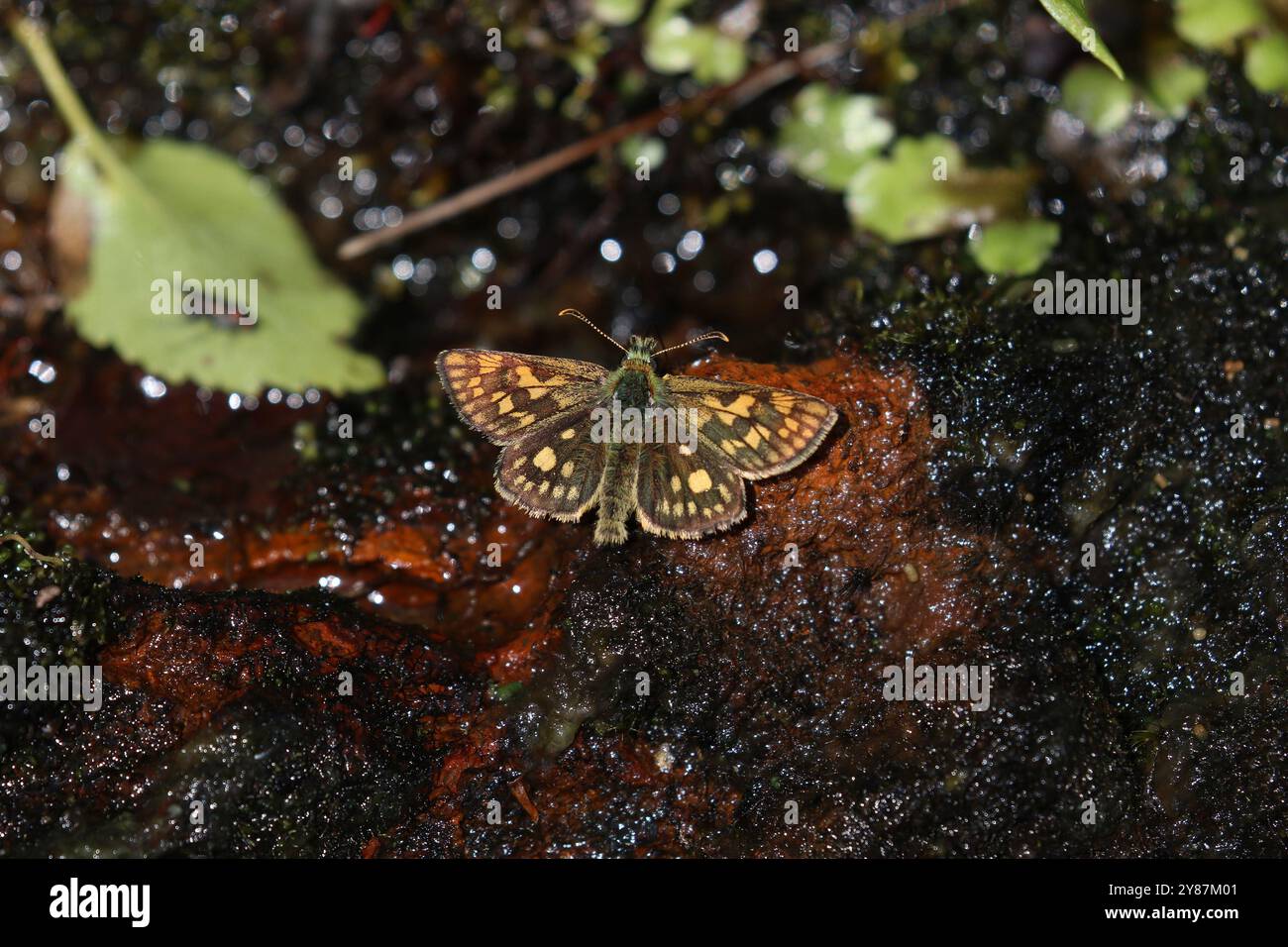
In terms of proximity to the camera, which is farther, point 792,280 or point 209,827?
point 792,280

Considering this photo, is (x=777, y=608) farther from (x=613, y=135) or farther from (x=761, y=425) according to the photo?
(x=613, y=135)

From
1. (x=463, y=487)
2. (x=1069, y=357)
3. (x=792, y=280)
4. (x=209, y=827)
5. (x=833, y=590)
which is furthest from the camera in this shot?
(x=792, y=280)

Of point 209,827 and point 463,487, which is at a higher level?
point 463,487

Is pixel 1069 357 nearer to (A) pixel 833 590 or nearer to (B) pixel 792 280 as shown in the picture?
(A) pixel 833 590

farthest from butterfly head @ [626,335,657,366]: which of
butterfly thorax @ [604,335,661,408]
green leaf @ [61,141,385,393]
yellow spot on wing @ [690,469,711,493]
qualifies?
green leaf @ [61,141,385,393]
